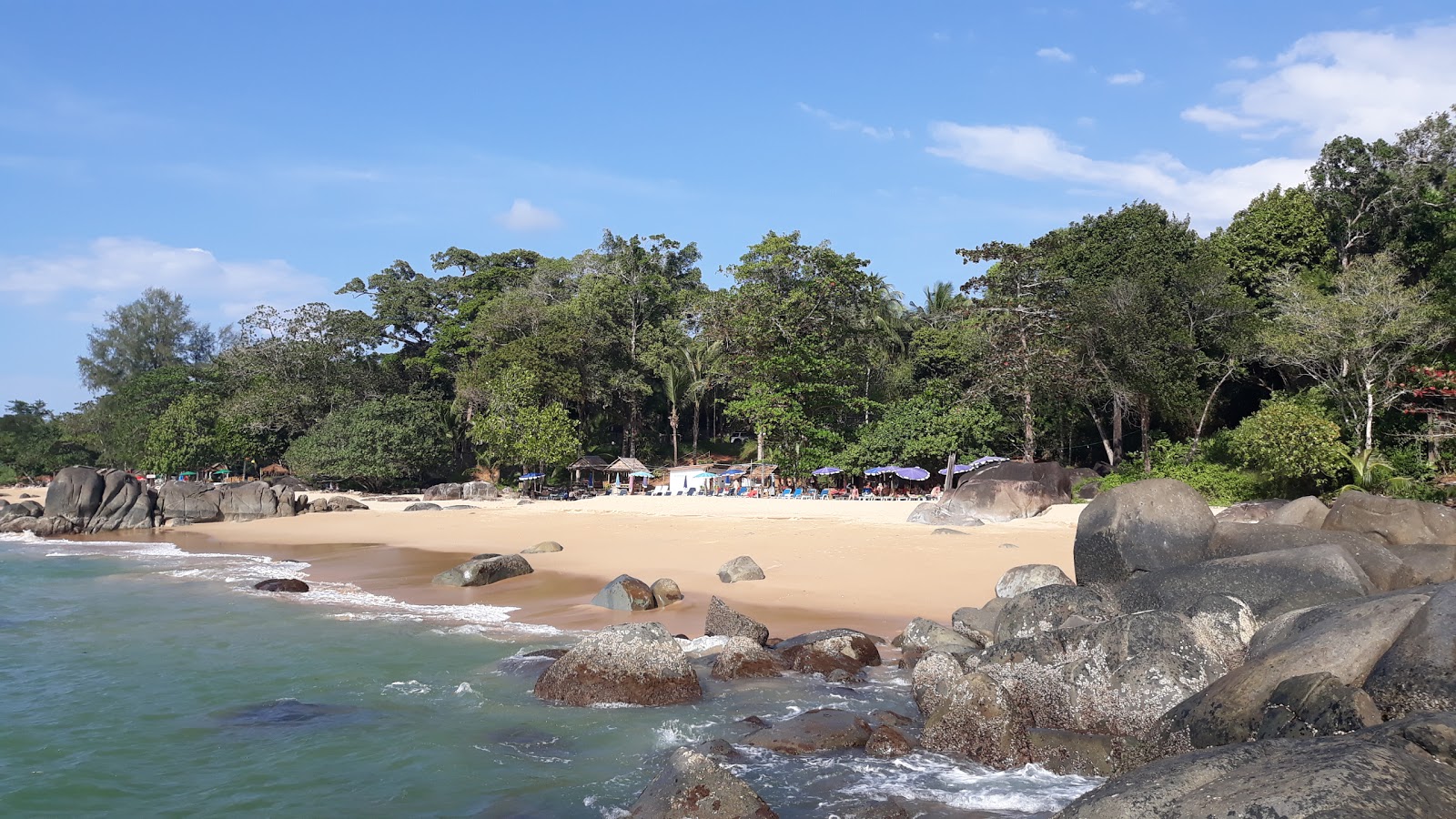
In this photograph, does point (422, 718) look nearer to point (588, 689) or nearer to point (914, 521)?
point (588, 689)

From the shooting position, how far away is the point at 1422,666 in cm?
594

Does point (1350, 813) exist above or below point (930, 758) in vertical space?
above

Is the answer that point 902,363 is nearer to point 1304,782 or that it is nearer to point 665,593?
point 665,593

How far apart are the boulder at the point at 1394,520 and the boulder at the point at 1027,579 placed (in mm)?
3967

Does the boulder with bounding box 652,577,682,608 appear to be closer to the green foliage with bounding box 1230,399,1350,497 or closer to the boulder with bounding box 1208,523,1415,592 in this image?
the boulder with bounding box 1208,523,1415,592

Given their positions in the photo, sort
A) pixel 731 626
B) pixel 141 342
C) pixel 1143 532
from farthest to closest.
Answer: pixel 141 342 < pixel 731 626 < pixel 1143 532

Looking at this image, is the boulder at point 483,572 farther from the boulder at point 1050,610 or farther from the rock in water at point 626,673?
the boulder at point 1050,610

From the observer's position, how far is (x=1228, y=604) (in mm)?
8344

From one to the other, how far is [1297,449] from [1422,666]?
19.6 meters

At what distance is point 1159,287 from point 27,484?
7034 centimetres

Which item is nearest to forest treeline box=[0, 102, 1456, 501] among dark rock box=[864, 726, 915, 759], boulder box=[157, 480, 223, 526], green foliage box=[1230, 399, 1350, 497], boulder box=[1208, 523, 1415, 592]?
green foliage box=[1230, 399, 1350, 497]

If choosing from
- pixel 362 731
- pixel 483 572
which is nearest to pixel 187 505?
pixel 483 572

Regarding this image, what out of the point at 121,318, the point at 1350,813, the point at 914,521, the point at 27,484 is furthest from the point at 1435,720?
the point at 121,318

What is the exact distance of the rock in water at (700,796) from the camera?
6.24 metres
